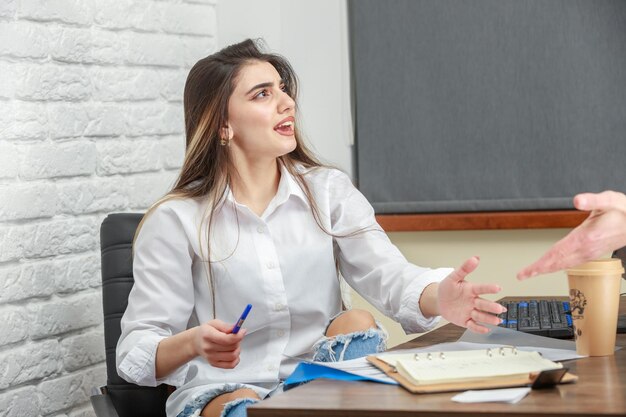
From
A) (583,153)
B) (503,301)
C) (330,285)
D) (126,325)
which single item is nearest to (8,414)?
(126,325)

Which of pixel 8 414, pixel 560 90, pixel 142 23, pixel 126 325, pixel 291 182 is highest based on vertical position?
pixel 142 23

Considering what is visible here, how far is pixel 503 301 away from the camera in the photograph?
6.24ft

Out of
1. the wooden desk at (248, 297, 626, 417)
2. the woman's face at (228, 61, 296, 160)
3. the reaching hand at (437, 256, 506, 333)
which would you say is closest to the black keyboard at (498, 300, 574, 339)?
the reaching hand at (437, 256, 506, 333)

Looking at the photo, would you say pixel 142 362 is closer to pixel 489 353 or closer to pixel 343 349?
pixel 343 349

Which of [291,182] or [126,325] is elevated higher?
[291,182]

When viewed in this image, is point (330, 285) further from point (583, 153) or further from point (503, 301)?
point (583, 153)

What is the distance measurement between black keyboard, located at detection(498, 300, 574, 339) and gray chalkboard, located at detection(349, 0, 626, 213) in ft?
3.33

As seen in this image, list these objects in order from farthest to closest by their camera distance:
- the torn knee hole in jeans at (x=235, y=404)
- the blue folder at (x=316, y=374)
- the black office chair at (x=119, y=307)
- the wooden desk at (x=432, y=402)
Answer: the black office chair at (x=119, y=307) < the torn knee hole in jeans at (x=235, y=404) < the blue folder at (x=316, y=374) < the wooden desk at (x=432, y=402)

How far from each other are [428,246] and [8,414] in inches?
53.6

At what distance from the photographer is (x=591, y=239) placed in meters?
1.27

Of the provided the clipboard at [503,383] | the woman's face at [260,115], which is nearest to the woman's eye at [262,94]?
the woman's face at [260,115]

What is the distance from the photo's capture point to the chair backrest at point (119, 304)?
77.7 inches

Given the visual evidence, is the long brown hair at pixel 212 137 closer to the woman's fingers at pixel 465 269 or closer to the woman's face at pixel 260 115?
the woman's face at pixel 260 115

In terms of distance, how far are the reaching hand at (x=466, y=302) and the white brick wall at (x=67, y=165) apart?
1.00 m
